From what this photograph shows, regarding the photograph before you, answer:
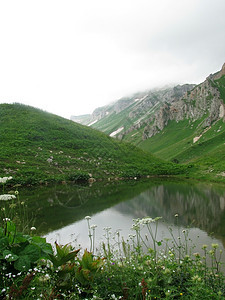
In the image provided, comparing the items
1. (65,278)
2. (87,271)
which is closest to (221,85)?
(87,271)

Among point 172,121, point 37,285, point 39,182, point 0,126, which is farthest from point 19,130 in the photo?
point 172,121

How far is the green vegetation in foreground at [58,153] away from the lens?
43950mm

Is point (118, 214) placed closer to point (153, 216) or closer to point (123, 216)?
point (123, 216)

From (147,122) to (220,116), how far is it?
6935 cm

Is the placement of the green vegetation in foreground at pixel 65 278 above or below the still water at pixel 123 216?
above

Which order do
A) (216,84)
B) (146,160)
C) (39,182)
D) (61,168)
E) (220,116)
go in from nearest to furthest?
(39,182) → (61,168) → (146,160) → (220,116) → (216,84)

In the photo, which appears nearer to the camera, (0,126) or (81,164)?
(81,164)

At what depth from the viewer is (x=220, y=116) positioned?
5340 inches

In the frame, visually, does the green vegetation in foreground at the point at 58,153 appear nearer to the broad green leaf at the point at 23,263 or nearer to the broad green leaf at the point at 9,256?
the broad green leaf at the point at 23,263

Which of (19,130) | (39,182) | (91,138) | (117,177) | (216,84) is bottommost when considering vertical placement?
(117,177)

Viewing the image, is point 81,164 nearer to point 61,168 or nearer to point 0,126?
point 61,168

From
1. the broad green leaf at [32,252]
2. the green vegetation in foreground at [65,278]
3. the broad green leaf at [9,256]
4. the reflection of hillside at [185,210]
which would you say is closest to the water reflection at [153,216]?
the reflection of hillside at [185,210]

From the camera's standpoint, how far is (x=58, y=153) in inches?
2180

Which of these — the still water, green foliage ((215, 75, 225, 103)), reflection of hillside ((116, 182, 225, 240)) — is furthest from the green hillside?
the still water
